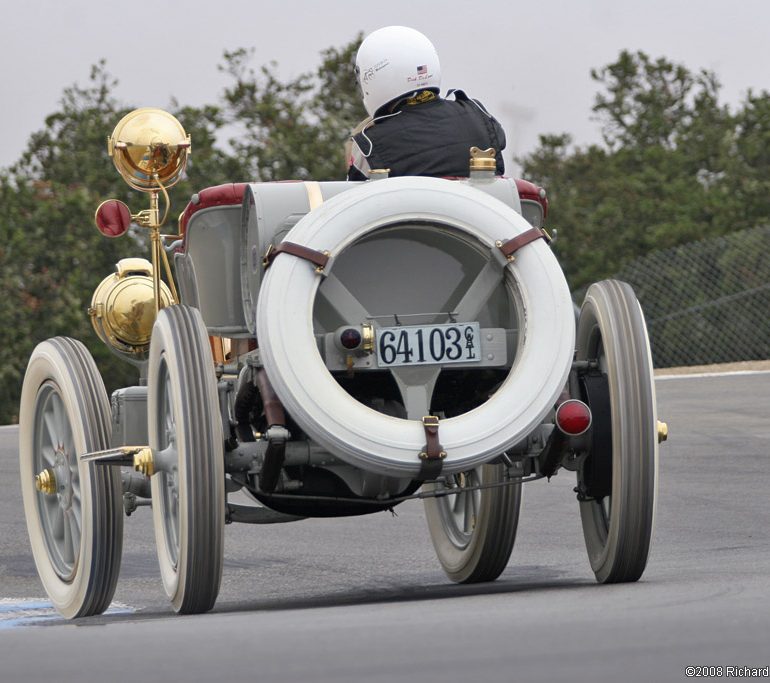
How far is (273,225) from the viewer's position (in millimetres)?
6180

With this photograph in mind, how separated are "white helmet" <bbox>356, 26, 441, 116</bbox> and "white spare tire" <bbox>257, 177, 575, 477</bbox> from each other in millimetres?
853

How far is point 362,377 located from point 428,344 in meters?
0.44

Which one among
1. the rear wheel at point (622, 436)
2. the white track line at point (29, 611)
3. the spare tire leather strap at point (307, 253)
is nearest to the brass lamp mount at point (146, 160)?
the white track line at point (29, 611)

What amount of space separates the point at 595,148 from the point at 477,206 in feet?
100

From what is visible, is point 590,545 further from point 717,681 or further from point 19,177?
point 19,177

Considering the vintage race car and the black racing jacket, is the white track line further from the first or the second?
the black racing jacket

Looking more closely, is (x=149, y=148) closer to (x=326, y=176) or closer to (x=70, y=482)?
(x=70, y=482)

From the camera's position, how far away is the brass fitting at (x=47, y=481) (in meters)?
6.96

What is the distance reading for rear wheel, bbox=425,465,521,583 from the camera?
7.51 m

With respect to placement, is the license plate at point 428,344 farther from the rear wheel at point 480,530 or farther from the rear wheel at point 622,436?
the rear wheel at point 480,530

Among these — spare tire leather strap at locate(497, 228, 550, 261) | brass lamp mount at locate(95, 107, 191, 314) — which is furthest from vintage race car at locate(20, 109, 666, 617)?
brass lamp mount at locate(95, 107, 191, 314)

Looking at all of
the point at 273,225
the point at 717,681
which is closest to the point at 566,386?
the point at 273,225

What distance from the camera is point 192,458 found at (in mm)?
5691

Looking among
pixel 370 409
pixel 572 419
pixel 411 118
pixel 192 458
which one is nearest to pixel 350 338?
pixel 370 409
